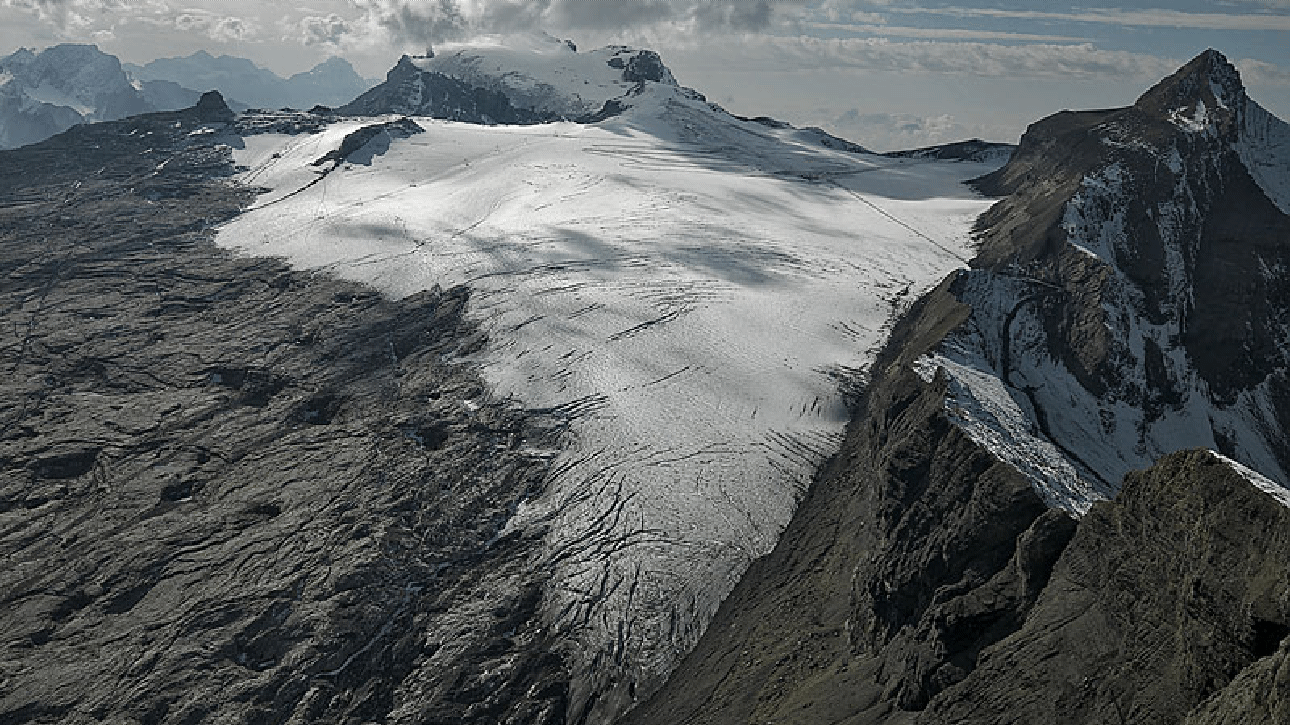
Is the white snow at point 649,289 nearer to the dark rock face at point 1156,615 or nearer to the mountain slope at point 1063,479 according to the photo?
the mountain slope at point 1063,479

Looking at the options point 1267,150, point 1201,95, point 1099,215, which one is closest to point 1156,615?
point 1099,215

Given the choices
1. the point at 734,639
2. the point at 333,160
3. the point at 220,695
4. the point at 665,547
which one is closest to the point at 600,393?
the point at 665,547

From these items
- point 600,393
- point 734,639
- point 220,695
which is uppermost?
point 600,393

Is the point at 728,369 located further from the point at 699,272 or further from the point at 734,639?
the point at 734,639

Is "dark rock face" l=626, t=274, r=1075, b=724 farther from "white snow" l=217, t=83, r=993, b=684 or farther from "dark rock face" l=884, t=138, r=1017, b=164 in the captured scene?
"dark rock face" l=884, t=138, r=1017, b=164

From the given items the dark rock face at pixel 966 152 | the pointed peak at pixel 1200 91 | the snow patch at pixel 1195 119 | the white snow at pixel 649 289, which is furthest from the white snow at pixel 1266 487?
the dark rock face at pixel 966 152
